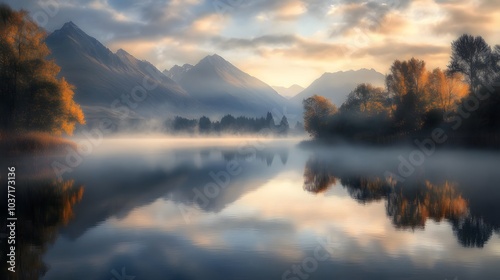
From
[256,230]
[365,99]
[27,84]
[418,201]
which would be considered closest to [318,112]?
[365,99]

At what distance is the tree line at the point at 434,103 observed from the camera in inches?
3155

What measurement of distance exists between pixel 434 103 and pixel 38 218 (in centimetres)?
10321

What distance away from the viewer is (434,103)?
344 feet

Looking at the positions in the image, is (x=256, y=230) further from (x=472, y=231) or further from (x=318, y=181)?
(x=318, y=181)

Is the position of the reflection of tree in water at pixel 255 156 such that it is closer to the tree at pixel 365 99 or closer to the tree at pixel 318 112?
the tree at pixel 365 99

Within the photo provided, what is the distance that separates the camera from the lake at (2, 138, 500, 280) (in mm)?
14781

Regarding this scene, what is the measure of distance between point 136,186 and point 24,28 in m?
37.8

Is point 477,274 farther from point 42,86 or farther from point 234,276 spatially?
point 42,86

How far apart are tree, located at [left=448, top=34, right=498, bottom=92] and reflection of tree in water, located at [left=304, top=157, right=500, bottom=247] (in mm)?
64604

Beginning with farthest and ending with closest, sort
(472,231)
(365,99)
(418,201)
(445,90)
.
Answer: (365,99) < (445,90) < (418,201) < (472,231)

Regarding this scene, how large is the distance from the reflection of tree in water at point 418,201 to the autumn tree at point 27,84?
3846cm

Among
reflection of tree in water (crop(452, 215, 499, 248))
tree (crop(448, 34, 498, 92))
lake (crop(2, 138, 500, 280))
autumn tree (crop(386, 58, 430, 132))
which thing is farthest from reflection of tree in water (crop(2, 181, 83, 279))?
tree (crop(448, 34, 498, 92))

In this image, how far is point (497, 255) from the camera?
16.1 m

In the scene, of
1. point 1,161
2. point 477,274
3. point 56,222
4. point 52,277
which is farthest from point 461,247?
point 1,161
